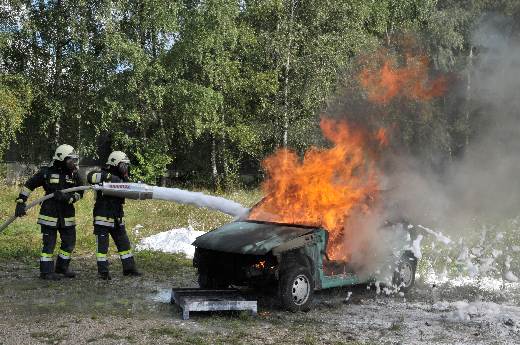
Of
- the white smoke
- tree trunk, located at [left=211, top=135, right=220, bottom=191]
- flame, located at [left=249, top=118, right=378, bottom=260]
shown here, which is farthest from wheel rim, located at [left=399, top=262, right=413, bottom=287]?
tree trunk, located at [left=211, top=135, right=220, bottom=191]

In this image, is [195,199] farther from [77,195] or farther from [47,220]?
[47,220]

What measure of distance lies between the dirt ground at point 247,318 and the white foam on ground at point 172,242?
288 cm

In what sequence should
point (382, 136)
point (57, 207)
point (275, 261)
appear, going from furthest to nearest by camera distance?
point (57, 207) < point (382, 136) < point (275, 261)

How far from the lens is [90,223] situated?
46.2 feet

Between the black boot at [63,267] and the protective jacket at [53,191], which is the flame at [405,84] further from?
the black boot at [63,267]

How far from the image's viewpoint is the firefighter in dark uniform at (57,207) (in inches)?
351

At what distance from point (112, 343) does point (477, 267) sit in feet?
19.8

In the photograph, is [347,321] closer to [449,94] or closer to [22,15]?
[449,94]

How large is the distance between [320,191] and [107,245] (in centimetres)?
381

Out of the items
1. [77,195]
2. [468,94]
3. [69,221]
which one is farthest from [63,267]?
[468,94]

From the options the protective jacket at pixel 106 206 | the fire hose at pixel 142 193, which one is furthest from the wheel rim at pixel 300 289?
the protective jacket at pixel 106 206

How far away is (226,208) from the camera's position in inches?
348

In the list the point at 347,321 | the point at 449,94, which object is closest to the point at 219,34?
the point at 449,94

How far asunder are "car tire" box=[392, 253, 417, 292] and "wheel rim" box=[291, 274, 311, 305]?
1835 mm
